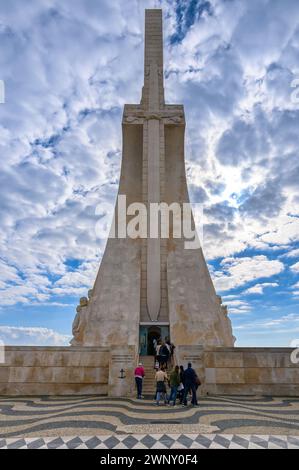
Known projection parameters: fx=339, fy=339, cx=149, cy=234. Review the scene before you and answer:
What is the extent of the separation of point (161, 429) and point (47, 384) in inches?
251

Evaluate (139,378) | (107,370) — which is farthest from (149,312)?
(139,378)

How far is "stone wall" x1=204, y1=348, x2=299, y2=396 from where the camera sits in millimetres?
10945

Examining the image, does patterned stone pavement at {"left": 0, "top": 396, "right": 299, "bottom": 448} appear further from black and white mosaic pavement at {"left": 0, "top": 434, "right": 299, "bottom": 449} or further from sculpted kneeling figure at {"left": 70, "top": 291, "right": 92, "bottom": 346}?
sculpted kneeling figure at {"left": 70, "top": 291, "right": 92, "bottom": 346}

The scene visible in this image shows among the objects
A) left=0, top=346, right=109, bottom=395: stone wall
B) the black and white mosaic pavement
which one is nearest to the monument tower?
left=0, top=346, right=109, bottom=395: stone wall

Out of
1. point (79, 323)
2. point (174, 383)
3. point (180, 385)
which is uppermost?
point (79, 323)

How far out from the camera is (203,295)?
58.5 feet

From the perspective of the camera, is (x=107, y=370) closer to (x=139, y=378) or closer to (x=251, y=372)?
(x=139, y=378)

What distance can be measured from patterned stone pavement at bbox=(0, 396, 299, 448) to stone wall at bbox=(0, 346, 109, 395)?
139 cm

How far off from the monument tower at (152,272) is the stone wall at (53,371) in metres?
3.95

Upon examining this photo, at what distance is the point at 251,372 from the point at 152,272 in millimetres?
7930

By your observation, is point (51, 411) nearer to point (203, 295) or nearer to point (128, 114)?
point (203, 295)

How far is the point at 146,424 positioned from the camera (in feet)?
20.5
